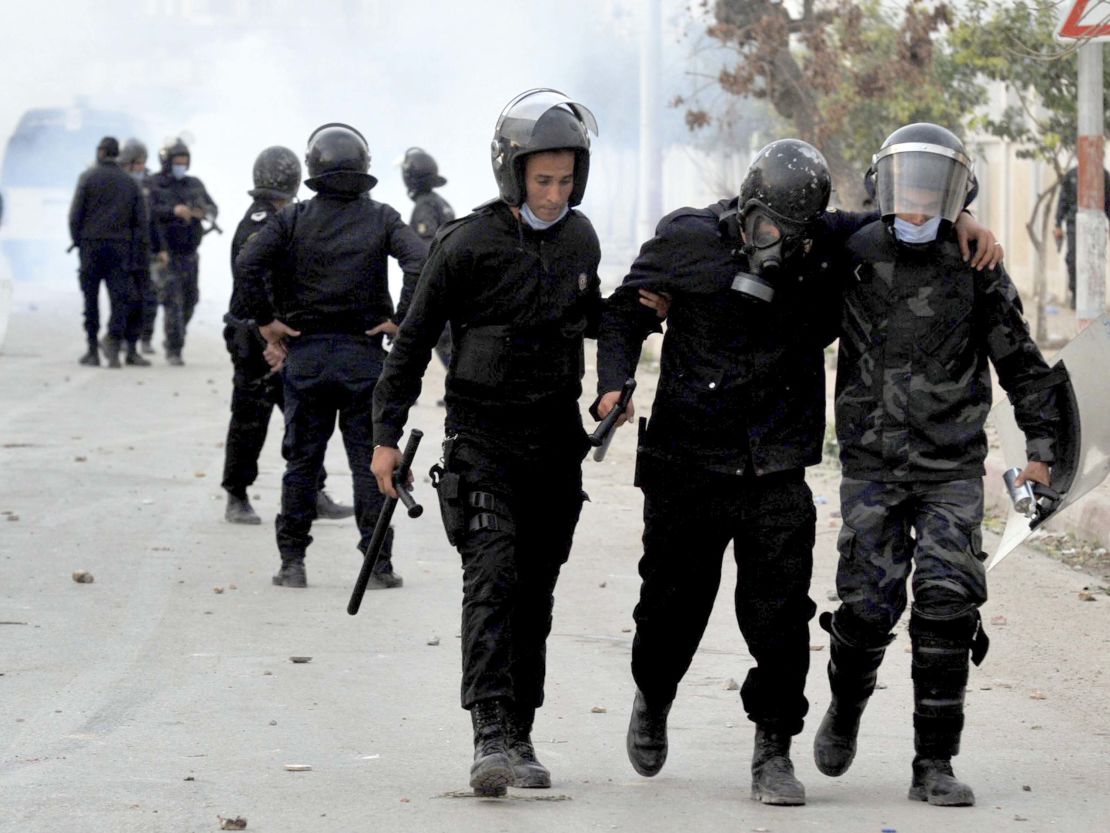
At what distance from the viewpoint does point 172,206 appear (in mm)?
18625

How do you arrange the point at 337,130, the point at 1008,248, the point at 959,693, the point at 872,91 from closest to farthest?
the point at 959,693 < the point at 337,130 < the point at 872,91 < the point at 1008,248

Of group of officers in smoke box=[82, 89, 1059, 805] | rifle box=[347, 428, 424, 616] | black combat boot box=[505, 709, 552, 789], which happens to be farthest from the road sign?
black combat boot box=[505, 709, 552, 789]

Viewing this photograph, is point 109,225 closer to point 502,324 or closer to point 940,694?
point 502,324

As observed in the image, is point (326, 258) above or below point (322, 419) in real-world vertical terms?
above

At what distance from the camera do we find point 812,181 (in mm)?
5109

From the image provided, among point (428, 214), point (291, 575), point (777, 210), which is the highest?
point (777, 210)

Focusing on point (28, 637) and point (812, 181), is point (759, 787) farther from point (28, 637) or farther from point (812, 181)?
point (28, 637)

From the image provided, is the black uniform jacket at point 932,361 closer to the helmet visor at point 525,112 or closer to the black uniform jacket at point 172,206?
the helmet visor at point 525,112

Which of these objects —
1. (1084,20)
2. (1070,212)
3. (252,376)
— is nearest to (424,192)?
(252,376)

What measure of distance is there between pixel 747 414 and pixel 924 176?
759mm

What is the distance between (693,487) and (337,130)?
3.79 m

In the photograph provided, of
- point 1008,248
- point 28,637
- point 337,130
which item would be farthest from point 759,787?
point 1008,248

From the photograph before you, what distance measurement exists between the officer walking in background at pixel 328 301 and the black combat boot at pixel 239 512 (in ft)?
5.77

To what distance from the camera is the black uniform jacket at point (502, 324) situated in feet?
17.3
